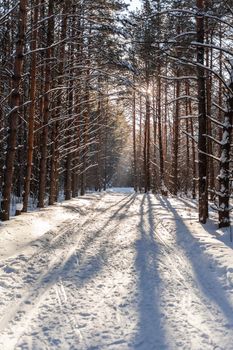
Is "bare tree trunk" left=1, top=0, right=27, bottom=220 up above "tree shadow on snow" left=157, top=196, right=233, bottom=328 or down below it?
above

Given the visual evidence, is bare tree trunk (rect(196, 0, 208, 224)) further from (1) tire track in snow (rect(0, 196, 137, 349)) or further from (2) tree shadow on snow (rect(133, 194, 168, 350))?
(1) tire track in snow (rect(0, 196, 137, 349))

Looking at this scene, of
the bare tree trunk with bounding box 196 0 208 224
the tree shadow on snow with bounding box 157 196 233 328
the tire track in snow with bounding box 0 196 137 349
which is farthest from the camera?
the bare tree trunk with bounding box 196 0 208 224

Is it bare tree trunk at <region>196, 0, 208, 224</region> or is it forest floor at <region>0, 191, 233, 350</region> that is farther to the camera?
bare tree trunk at <region>196, 0, 208, 224</region>

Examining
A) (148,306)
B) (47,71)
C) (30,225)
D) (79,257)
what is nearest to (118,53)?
(47,71)

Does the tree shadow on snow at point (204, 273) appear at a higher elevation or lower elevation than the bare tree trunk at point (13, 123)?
lower

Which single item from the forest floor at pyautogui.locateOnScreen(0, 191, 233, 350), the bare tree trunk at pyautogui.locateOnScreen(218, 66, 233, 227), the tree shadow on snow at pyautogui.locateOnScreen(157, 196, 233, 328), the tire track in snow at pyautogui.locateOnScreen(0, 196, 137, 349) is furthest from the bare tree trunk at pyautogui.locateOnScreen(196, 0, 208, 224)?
the tire track in snow at pyautogui.locateOnScreen(0, 196, 137, 349)

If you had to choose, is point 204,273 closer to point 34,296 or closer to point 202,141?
point 34,296

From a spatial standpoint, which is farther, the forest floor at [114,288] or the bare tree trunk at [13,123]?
the bare tree trunk at [13,123]

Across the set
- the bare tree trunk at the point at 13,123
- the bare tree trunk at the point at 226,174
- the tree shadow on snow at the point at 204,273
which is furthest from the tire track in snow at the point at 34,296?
the bare tree trunk at the point at 226,174

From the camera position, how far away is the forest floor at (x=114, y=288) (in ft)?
14.1

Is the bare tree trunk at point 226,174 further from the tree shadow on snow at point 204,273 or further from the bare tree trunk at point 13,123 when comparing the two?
the bare tree trunk at point 13,123

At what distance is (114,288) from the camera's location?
5.85m

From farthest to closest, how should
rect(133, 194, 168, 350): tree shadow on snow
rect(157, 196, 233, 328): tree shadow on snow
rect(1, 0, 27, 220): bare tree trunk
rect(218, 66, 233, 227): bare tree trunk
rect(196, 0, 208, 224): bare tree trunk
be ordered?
rect(196, 0, 208, 224): bare tree trunk
rect(1, 0, 27, 220): bare tree trunk
rect(218, 66, 233, 227): bare tree trunk
rect(157, 196, 233, 328): tree shadow on snow
rect(133, 194, 168, 350): tree shadow on snow

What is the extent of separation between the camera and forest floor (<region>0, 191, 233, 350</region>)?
4.30 meters
